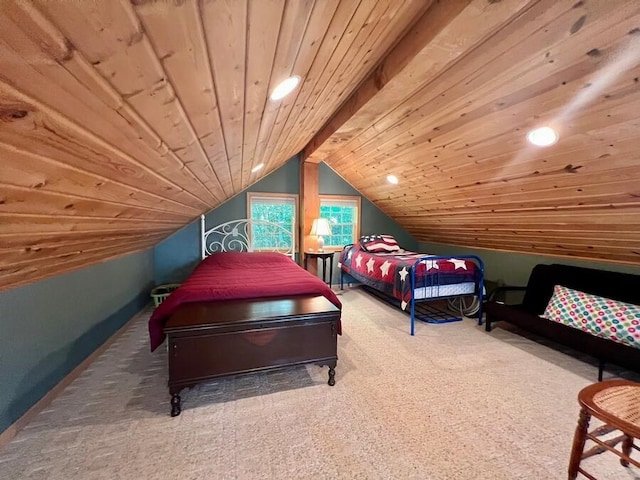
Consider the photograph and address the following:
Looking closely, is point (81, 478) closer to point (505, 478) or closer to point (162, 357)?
A: point (162, 357)

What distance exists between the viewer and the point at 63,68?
53 cm

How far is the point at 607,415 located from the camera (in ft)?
3.89

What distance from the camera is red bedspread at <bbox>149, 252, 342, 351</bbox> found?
77.5 inches

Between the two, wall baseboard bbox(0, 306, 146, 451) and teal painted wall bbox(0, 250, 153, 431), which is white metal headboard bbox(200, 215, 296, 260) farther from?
wall baseboard bbox(0, 306, 146, 451)

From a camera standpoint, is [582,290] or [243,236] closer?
[582,290]

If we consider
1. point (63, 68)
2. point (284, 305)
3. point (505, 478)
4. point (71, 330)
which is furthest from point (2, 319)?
point (505, 478)

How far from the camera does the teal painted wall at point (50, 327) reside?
158 centimetres

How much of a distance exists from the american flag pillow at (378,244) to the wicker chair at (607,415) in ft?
10.6

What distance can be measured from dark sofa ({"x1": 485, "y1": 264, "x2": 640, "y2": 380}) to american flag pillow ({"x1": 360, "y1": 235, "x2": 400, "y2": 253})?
170 cm

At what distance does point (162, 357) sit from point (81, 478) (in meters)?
1.16

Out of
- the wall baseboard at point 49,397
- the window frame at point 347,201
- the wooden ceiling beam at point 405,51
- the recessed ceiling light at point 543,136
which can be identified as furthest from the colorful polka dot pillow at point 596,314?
the wall baseboard at point 49,397

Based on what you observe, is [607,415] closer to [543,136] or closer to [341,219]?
[543,136]

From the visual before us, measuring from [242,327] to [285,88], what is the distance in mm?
1456

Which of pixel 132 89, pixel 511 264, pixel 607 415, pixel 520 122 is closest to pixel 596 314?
pixel 511 264
